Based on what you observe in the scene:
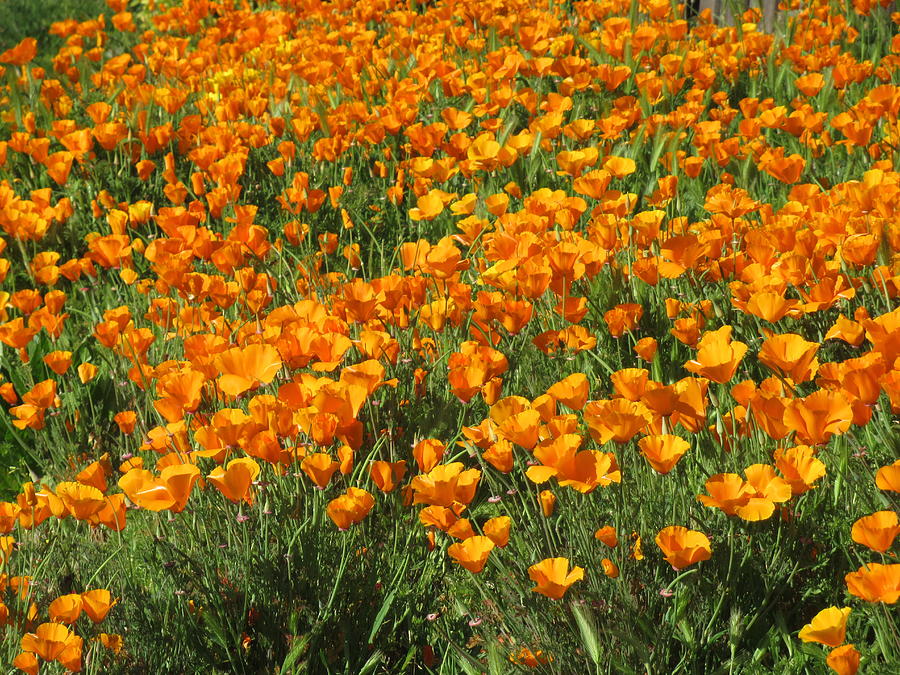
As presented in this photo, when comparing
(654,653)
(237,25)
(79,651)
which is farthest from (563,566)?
(237,25)

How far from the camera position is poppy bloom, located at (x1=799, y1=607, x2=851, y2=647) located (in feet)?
4.17

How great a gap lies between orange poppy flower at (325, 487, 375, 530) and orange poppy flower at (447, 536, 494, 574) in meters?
0.18

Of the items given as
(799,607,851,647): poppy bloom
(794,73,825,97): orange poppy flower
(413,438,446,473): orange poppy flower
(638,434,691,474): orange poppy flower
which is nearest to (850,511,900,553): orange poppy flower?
(799,607,851,647): poppy bloom

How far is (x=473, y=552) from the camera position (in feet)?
4.97

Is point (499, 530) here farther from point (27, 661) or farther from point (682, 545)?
point (27, 661)

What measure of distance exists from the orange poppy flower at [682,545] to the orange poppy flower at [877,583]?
202 mm

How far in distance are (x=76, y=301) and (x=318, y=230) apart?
84cm

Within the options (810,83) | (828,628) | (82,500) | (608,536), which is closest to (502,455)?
(608,536)

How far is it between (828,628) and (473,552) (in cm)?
50

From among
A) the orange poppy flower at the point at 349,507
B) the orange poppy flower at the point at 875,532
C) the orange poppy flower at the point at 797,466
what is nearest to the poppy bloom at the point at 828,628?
the orange poppy flower at the point at 875,532

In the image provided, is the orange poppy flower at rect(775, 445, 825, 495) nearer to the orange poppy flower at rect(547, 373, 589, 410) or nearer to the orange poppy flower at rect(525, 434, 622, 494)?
the orange poppy flower at rect(525, 434, 622, 494)

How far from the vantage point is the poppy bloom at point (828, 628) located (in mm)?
1271

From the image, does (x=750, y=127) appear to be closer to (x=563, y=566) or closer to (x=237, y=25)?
(x=563, y=566)

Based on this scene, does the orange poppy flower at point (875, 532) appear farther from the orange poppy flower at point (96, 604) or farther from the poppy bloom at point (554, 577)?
the orange poppy flower at point (96, 604)
